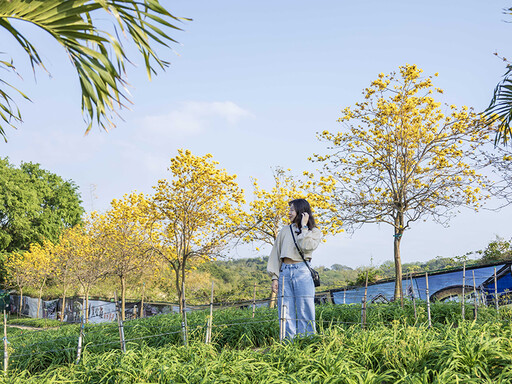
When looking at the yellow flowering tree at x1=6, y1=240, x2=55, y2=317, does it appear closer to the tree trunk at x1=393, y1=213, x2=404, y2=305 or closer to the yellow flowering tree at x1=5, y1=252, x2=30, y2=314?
the yellow flowering tree at x1=5, y1=252, x2=30, y2=314

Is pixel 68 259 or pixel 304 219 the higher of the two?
pixel 304 219

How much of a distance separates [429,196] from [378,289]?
15.2ft

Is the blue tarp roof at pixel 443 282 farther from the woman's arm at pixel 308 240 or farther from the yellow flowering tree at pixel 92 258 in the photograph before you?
the yellow flowering tree at pixel 92 258

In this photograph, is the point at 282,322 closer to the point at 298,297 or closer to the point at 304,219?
the point at 298,297

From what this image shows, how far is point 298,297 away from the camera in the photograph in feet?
16.1

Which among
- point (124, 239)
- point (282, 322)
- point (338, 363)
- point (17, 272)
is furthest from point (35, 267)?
point (338, 363)

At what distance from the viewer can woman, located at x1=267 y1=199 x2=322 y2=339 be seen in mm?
4883

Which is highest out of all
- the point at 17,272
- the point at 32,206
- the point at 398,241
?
the point at 32,206

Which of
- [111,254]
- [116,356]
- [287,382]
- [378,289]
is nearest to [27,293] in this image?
[111,254]

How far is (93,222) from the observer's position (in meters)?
22.4

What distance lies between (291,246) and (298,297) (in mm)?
583

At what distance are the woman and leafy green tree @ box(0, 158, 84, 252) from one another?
34.0 meters

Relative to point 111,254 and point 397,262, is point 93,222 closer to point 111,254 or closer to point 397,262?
point 111,254

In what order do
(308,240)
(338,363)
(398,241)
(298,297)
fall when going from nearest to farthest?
(338,363)
(308,240)
(298,297)
(398,241)
